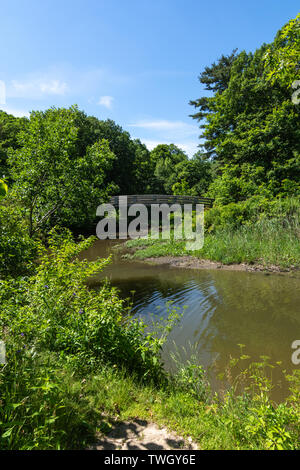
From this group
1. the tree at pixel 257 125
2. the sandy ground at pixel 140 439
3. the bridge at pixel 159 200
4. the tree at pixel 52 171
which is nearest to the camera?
the sandy ground at pixel 140 439

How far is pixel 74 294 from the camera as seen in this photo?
4074 millimetres

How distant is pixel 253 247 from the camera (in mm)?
12055

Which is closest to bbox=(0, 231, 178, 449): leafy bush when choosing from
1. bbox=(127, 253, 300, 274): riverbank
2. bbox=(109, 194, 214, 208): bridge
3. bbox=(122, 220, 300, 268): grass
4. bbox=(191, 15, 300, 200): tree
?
bbox=(127, 253, 300, 274): riverbank

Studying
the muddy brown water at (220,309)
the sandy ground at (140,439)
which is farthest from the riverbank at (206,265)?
the sandy ground at (140,439)

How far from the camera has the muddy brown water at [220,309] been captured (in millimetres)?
4863

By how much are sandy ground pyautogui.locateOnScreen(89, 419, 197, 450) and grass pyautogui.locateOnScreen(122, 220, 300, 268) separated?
32.0 feet

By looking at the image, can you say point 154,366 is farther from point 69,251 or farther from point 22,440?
point 69,251

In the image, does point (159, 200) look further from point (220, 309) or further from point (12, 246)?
point (12, 246)

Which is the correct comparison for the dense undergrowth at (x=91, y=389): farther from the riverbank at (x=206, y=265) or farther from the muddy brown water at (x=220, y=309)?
the riverbank at (x=206, y=265)

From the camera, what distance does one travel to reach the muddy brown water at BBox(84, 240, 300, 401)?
486 cm

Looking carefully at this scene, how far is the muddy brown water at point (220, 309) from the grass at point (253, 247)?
1.22 metres

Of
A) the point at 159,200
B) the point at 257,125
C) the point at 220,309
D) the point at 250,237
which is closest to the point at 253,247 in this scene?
the point at 250,237

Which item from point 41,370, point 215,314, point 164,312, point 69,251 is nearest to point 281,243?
point 215,314

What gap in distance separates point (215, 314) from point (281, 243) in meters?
6.72
